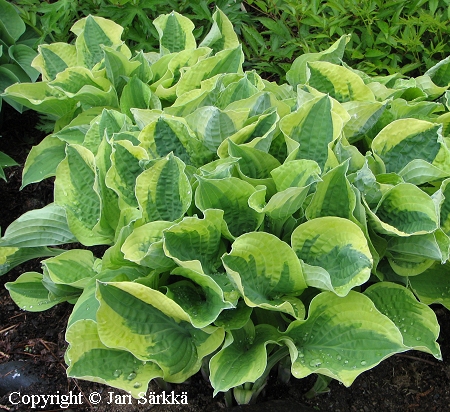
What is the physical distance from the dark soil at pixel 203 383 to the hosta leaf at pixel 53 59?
80 centimetres

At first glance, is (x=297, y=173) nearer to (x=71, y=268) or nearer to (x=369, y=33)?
(x=71, y=268)

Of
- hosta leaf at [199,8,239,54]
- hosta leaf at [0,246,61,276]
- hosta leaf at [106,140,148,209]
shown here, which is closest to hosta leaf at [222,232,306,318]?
hosta leaf at [106,140,148,209]

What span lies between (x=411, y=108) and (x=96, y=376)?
43.6 inches

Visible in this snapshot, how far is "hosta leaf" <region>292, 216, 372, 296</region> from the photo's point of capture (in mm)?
1070

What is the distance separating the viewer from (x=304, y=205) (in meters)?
1.29

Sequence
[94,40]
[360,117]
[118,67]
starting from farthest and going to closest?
[94,40] → [118,67] → [360,117]

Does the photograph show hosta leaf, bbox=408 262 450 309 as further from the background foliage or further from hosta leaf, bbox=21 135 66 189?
hosta leaf, bbox=21 135 66 189

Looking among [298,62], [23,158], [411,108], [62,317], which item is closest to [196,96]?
[298,62]

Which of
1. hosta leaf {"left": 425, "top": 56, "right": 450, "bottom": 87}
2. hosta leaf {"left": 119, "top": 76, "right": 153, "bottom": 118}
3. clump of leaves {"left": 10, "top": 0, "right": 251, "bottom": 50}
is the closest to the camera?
hosta leaf {"left": 119, "top": 76, "right": 153, "bottom": 118}

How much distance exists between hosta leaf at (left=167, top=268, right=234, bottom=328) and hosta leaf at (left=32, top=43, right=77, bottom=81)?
1.00 metres

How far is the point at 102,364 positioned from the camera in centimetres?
118

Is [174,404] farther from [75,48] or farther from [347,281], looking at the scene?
[75,48]

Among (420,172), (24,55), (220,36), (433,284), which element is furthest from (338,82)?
(24,55)

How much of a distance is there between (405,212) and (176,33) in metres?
1.09
